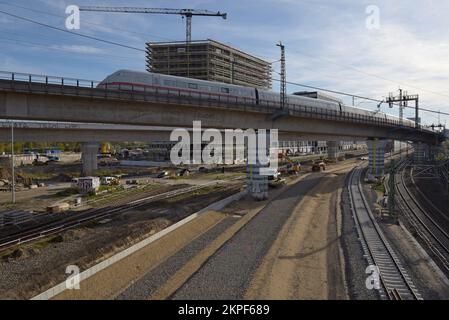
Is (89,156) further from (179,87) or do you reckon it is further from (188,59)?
(188,59)

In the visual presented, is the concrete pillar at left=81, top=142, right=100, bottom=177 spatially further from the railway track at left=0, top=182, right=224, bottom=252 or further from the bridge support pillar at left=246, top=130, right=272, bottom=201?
the bridge support pillar at left=246, top=130, right=272, bottom=201

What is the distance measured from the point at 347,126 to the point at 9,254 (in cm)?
4720

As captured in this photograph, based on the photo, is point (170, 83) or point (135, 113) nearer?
point (135, 113)

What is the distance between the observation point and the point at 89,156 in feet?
226

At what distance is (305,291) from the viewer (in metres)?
15.8

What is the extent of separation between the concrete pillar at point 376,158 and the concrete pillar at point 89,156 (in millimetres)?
49273

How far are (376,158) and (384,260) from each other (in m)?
47.6

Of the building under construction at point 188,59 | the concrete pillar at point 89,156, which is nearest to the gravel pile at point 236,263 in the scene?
the concrete pillar at point 89,156

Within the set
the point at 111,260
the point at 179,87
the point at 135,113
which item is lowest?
the point at 111,260

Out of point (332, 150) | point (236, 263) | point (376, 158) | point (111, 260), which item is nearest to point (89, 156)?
point (376, 158)

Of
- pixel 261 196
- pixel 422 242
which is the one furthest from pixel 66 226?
pixel 422 242

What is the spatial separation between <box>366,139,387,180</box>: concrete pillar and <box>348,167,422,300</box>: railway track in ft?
108
